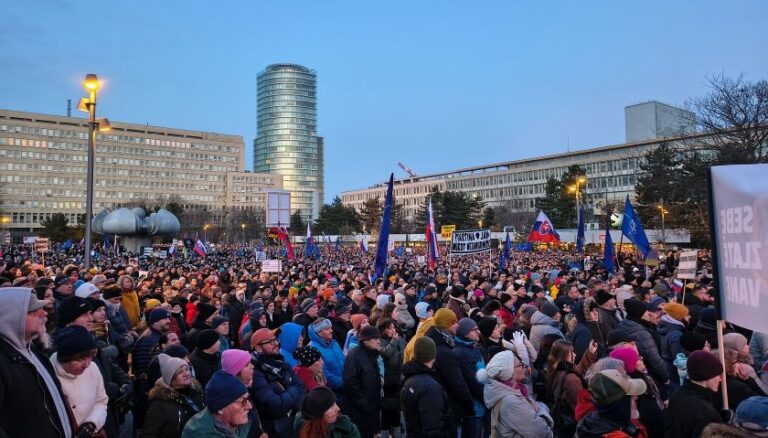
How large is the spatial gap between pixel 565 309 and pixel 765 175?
23.8ft

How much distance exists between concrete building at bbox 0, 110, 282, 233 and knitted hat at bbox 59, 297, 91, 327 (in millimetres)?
117567

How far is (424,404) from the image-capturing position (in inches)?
200

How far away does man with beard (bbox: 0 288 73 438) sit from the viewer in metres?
2.97

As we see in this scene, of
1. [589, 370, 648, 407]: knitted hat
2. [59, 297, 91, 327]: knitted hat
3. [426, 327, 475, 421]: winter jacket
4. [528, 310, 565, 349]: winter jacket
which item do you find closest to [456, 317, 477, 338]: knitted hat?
[426, 327, 475, 421]: winter jacket

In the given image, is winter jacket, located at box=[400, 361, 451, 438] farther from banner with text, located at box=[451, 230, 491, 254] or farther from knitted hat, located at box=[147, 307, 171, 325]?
banner with text, located at box=[451, 230, 491, 254]

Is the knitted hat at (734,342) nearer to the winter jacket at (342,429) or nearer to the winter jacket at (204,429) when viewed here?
the winter jacket at (342,429)

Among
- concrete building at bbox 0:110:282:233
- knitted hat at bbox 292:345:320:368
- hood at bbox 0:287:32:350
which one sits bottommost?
knitted hat at bbox 292:345:320:368

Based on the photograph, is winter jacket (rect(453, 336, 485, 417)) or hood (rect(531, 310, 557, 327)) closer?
winter jacket (rect(453, 336, 485, 417))

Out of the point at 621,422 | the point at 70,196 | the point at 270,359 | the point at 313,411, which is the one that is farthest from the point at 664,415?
the point at 70,196

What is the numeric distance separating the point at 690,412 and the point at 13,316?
14.6 feet

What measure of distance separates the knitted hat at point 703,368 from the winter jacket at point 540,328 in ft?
8.39

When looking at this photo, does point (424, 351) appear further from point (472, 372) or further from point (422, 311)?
point (422, 311)

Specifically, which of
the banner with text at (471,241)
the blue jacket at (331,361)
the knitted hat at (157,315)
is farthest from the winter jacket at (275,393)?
the banner with text at (471,241)

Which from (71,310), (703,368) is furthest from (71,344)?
(703,368)
